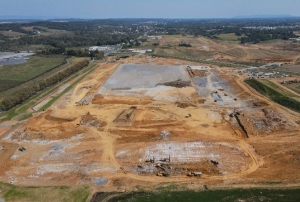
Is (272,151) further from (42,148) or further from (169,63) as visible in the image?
(169,63)

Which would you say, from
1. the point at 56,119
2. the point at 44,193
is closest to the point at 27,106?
the point at 56,119

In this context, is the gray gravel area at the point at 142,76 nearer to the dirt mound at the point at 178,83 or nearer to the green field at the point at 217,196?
the dirt mound at the point at 178,83

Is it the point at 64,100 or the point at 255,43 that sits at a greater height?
the point at 255,43

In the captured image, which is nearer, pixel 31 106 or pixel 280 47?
pixel 31 106

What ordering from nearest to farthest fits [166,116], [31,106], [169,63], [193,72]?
[166,116]
[31,106]
[193,72]
[169,63]

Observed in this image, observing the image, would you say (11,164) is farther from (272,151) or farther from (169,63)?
(169,63)

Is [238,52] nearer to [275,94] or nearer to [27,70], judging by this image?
[275,94]

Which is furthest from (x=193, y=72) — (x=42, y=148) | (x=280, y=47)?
(x=280, y=47)

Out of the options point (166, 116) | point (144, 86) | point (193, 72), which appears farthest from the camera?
point (193, 72)

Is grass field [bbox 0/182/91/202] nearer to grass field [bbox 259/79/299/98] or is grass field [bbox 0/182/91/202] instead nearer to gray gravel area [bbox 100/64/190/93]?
gray gravel area [bbox 100/64/190/93]
